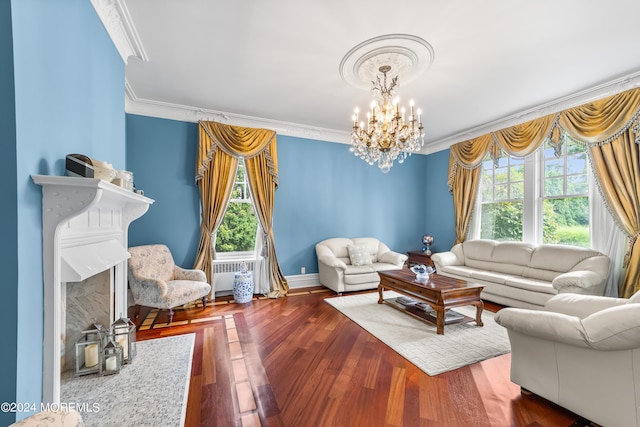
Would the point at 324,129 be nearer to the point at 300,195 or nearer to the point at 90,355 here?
the point at 300,195

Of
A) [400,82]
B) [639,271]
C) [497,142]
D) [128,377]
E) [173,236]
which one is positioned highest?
[400,82]

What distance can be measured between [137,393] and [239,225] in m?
2.99

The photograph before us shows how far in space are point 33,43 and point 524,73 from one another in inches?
170

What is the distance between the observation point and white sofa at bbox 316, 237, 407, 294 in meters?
4.54

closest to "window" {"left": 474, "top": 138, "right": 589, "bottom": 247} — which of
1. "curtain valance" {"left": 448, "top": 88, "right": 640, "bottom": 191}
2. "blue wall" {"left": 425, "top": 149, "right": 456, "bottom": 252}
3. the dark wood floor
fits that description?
"curtain valance" {"left": 448, "top": 88, "right": 640, "bottom": 191}

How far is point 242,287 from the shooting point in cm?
415

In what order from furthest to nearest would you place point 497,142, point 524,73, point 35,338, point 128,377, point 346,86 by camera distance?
point 497,142 → point 346,86 → point 524,73 → point 128,377 → point 35,338

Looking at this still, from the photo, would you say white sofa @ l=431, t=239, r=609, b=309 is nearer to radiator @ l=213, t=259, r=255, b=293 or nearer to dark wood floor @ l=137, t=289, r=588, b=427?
dark wood floor @ l=137, t=289, r=588, b=427

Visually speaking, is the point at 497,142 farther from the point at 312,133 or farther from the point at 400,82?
the point at 312,133

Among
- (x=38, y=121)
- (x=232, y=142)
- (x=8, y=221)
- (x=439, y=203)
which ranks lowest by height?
(x=8, y=221)

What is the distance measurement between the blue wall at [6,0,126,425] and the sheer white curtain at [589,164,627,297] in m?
5.55

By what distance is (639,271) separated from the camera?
321 cm

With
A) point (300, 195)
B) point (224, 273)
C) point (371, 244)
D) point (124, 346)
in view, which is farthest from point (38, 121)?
point (371, 244)

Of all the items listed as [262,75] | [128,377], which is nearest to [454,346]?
[128,377]
